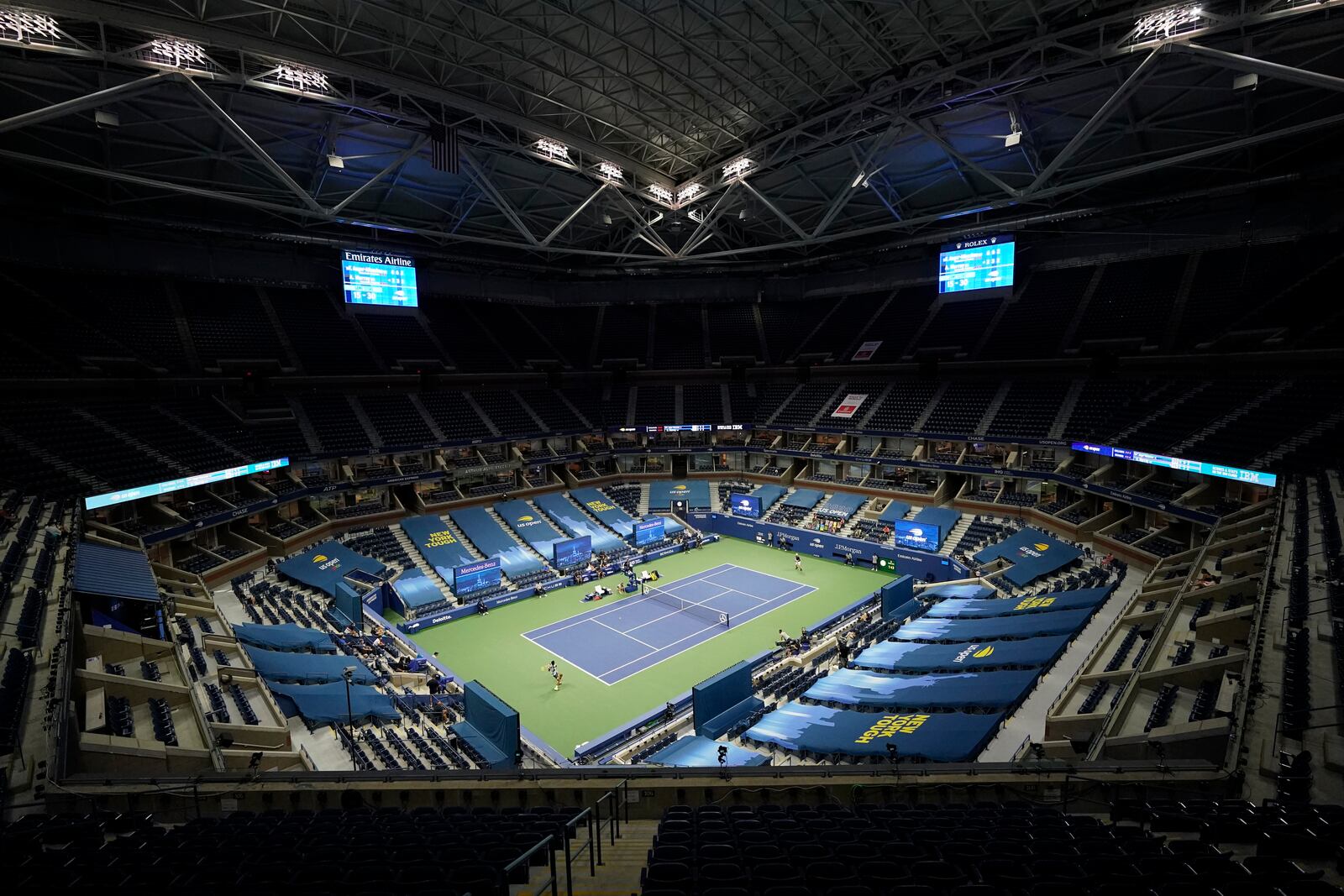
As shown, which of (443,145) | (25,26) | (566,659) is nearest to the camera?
(25,26)

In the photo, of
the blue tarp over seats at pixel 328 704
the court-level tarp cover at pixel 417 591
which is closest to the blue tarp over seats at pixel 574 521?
the court-level tarp cover at pixel 417 591

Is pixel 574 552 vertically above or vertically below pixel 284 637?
above

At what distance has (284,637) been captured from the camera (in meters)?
21.3

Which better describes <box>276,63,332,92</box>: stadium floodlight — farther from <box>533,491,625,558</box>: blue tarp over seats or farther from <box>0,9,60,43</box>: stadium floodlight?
<box>533,491,625,558</box>: blue tarp over seats

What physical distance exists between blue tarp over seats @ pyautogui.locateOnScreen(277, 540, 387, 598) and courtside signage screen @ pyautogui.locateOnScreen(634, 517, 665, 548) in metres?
13.6

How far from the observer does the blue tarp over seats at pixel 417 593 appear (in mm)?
27562

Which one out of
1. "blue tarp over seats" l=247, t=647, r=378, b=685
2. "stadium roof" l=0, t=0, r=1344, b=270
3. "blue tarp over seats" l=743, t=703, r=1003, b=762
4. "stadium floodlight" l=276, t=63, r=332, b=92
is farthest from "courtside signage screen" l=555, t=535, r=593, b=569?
"stadium floodlight" l=276, t=63, r=332, b=92

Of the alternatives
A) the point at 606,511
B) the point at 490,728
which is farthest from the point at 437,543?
the point at 490,728

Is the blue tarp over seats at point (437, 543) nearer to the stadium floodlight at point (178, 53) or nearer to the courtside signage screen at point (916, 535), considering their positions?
the stadium floodlight at point (178, 53)

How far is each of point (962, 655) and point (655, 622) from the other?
12.9 meters

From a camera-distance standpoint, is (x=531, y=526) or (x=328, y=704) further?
(x=531, y=526)

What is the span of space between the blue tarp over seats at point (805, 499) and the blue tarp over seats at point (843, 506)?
Answer: 1.10 metres

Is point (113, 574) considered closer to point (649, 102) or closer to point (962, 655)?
point (649, 102)

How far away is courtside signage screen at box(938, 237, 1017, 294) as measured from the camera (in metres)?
38.3
